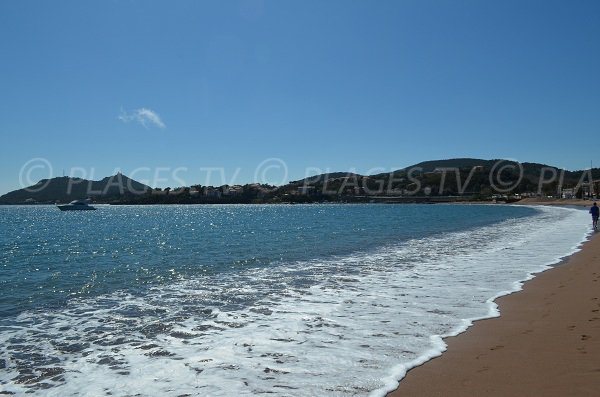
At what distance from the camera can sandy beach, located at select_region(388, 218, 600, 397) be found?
5.12m

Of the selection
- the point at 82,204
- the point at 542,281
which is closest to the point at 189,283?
the point at 542,281

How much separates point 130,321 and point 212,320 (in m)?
1.58

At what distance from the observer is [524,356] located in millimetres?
6195

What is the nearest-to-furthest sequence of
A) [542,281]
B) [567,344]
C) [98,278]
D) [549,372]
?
[549,372], [567,344], [542,281], [98,278]

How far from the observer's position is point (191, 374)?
597cm

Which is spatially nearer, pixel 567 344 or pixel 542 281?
pixel 567 344

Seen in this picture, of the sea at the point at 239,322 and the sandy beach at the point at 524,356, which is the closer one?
the sandy beach at the point at 524,356

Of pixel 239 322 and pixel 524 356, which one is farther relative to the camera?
pixel 239 322

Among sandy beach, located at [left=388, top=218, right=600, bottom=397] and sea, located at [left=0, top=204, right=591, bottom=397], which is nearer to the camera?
sandy beach, located at [left=388, top=218, right=600, bottom=397]

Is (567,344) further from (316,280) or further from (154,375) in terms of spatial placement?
(316,280)

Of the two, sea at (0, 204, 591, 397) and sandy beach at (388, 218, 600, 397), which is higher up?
sandy beach at (388, 218, 600, 397)

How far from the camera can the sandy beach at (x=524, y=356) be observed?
5.12 metres

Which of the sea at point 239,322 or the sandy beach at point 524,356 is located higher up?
the sandy beach at point 524,356

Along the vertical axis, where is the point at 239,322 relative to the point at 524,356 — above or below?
below
